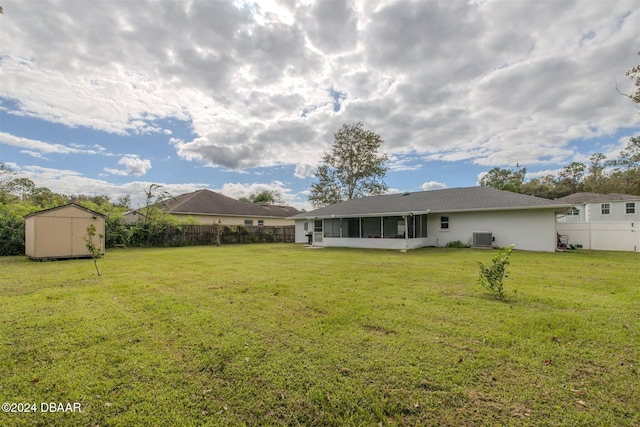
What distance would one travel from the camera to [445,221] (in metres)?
16.5

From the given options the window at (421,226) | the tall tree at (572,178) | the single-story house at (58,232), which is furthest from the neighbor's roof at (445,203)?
the tall tree at (572,178)

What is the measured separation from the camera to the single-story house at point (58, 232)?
36.4 feet

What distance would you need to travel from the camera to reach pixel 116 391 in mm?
2426

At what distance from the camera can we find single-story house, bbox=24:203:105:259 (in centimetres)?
1109

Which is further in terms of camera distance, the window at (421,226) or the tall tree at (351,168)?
the tall tree at (351,168)

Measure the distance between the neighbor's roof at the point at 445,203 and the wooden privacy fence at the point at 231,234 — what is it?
4.06 meters

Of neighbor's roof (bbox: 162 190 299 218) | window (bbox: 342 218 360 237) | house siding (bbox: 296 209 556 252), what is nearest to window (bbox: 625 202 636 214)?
house siding (bbox: 296 209 556 252)

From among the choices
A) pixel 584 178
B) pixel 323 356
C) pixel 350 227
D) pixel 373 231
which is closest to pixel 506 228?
pixel 373 231

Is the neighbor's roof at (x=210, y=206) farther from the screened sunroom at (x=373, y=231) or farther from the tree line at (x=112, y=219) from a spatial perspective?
the screened sunroom at (x=373, y=231)

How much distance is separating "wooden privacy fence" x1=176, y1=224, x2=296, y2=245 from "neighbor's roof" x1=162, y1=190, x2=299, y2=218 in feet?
13.4

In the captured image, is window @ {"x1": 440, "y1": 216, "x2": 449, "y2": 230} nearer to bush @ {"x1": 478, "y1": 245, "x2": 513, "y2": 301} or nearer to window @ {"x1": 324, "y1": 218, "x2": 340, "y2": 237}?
window @ {"x1": 324, "y1": 218, "x2": 340, "y2": 237}

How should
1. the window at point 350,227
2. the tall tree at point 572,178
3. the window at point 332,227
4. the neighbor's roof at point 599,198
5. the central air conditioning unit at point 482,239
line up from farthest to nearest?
the tall tree at point 572,178 < the neighbor's roof at point 599,198 < the window at point 332,227 < the window at point 350,227 < the central air conditioning unit at point 482,239

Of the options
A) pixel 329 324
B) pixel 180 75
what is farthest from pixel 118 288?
pixel 180 75

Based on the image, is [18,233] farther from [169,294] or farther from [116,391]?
[116,391]
